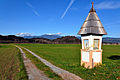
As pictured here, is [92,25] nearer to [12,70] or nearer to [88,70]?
[88,70]

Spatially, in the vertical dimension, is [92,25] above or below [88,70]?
above

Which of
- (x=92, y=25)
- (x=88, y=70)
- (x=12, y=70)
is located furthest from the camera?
(x=92, y=25)

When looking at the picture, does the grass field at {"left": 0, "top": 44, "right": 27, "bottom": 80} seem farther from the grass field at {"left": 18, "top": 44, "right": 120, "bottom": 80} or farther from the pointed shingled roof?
the pointed shingled roof

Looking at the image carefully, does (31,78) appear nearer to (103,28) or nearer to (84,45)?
(84,45)

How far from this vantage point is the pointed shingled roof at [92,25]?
459 inches

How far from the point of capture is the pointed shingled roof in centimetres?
1166

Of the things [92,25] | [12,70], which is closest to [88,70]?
[92,25]

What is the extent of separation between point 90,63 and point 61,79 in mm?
4065

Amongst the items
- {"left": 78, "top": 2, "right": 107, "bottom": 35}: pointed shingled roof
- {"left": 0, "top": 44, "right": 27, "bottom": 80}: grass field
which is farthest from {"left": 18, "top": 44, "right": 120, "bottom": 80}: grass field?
{"left": 0, "top": 44, "right": 27, "bottom": 80}: grass field

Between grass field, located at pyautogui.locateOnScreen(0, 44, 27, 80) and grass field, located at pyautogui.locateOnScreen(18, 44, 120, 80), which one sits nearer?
grass field, located at pyautogui.locateOnScreen(18, 44, 120, 80)

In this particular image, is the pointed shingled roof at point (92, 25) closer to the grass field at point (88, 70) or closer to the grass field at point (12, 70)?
the grass field at point (88, 70)

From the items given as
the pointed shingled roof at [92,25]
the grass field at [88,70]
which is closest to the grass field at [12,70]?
the grass field at [88,70]

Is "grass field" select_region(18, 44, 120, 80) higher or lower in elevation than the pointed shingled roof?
lower

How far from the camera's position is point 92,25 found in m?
11.9
